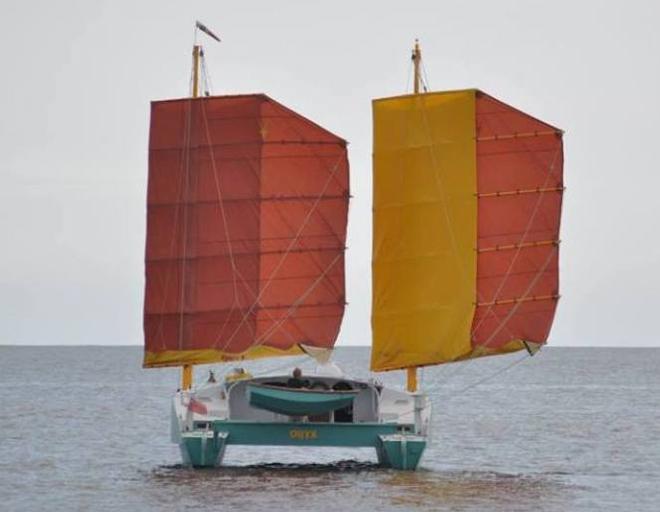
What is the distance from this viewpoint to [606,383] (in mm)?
149375

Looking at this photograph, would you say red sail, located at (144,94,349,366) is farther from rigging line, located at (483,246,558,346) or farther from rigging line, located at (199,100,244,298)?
rigging line, located at (483,246,558,346)

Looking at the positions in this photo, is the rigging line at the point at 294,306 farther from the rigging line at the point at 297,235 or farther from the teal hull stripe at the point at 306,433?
the teal hull stripe at the point at 306,433

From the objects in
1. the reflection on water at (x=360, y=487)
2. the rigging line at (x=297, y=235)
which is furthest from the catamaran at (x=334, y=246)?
the reflection on water at (x=360, y=487)

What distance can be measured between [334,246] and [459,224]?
3347mm

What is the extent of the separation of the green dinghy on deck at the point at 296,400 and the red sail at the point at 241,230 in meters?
4.07

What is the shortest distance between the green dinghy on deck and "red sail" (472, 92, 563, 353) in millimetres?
4970

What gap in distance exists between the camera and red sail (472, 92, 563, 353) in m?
51.5

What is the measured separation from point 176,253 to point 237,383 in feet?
15.5

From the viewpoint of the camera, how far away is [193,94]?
2147 inches

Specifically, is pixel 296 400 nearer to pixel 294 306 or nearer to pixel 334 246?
pixel 294 306

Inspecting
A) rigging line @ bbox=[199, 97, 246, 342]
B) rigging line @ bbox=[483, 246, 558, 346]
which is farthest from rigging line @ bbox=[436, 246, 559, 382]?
rigging line @ bbox=[199, 97, 246, 342]

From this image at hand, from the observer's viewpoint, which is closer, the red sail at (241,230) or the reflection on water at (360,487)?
the reflection on water at (360,487)

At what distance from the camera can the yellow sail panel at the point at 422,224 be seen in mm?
51219

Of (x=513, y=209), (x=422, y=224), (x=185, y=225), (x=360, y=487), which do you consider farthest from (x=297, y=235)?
(x=360, y=487)
